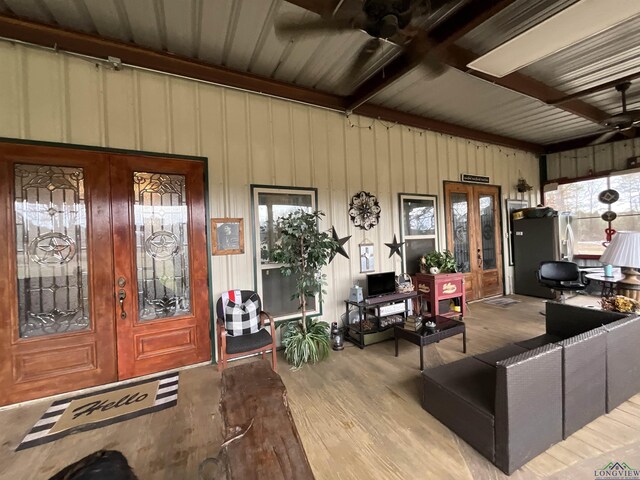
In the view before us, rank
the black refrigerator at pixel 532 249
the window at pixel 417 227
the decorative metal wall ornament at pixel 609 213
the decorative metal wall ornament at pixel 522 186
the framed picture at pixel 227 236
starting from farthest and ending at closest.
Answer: the decorative metal wall ornament at pixel 522 186
the decorative metal wall ornament at pixel 609 213
the black refrigerator at pixel 532 249
the window at pixel 417 227
the framed picture at pixel 227 236

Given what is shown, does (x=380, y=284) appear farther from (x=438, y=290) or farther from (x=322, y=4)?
(x=322, y=4)

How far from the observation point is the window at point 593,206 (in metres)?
5.48

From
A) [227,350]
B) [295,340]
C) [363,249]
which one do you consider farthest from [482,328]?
[227,350]

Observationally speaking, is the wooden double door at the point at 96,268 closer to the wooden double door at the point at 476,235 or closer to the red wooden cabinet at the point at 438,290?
the red wooden cabinet at the point at 438,290

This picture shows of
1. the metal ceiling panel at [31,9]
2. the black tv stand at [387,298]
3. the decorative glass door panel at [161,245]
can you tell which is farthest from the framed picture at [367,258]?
the metal ceiling panel at [31,9]

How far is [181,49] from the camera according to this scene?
2.86 meters

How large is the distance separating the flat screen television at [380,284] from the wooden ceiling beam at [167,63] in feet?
8.25

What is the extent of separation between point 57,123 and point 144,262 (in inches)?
61.0

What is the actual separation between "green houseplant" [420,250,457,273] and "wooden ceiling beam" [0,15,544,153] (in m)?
2.33

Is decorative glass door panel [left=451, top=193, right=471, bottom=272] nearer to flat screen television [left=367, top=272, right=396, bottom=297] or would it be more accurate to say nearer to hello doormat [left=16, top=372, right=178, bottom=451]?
flat screen television [left=367, top=272, right=396, bottom=297]

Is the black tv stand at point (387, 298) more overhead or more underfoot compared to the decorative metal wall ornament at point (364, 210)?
more underfoot

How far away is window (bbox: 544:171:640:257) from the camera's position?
5477mm

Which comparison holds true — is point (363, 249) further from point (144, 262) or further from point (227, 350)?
point (144, 262)

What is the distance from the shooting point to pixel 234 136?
3.38 metres
